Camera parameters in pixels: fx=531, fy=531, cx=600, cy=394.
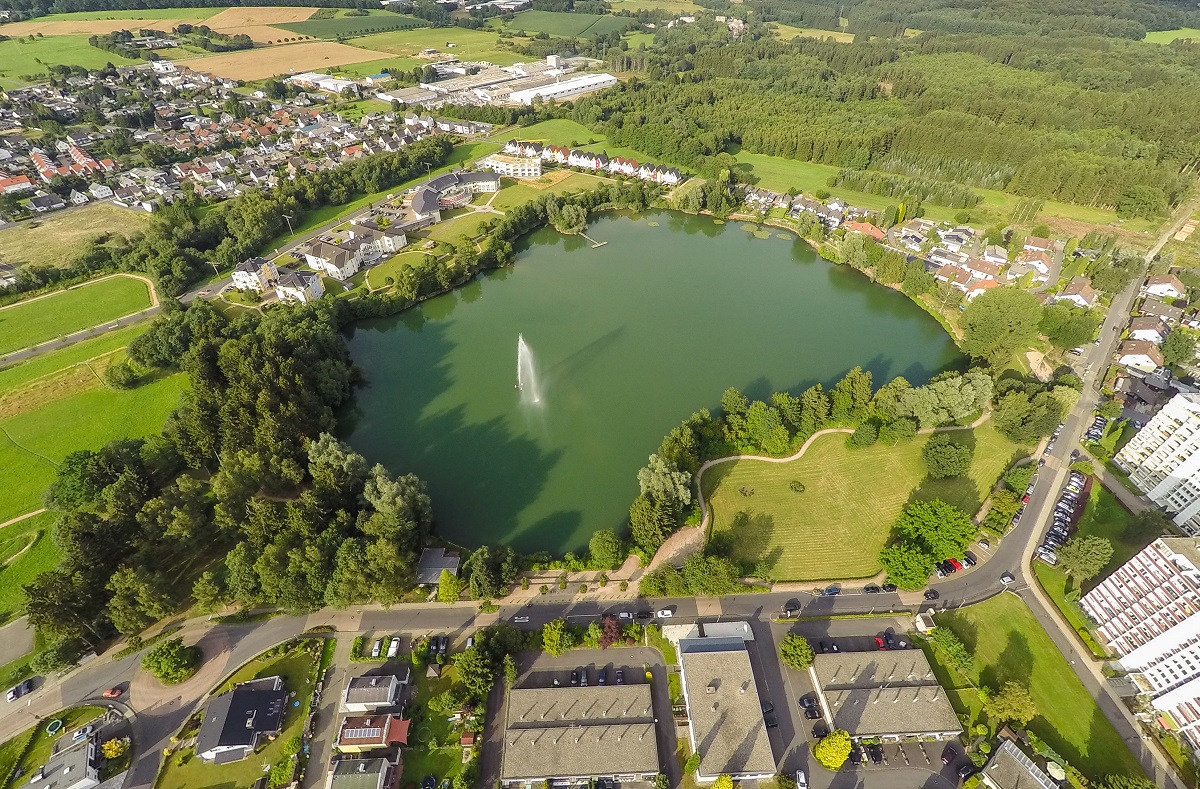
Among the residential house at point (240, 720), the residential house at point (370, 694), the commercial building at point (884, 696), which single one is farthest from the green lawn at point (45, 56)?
the commercial building at point (884, 696)

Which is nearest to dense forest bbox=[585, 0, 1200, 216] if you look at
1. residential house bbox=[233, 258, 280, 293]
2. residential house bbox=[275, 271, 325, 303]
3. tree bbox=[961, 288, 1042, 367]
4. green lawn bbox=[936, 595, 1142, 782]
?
tree bbox=[961, 288, 1042, 367]

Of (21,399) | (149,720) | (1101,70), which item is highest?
(1101,70)

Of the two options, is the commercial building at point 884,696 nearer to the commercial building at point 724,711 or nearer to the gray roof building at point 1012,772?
the gray roof building at point 1012,772

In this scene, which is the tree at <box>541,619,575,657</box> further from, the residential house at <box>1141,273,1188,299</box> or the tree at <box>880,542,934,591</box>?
the residential house at <box>1141,273,1188,299</box>

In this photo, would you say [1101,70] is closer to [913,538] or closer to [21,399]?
[913,538]

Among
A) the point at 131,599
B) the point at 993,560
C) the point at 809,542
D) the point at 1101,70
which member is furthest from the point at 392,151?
the point at 1101,70

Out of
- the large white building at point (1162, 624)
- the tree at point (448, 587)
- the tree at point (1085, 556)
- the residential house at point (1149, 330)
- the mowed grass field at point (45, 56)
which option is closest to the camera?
the large white building at point (1162, 624)
